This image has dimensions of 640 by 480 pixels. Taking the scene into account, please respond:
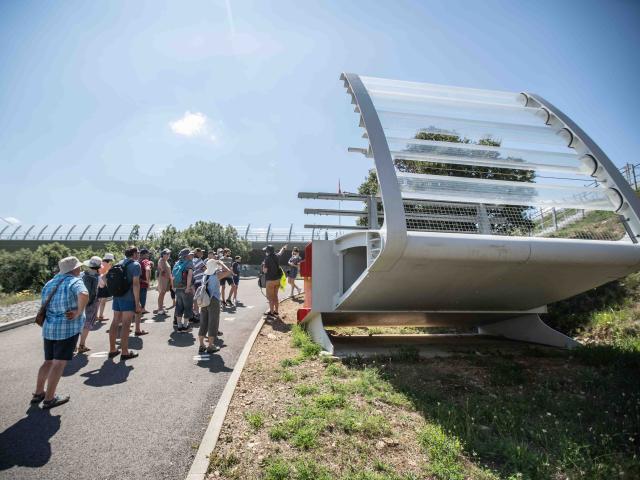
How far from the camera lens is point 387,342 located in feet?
26.2

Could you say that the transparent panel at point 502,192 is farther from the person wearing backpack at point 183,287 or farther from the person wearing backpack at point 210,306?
the person wearing backpack at point 183,287

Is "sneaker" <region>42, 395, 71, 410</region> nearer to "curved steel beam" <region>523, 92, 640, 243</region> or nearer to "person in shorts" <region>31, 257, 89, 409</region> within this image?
"person in shorts" <region>31, 257, 89, 409</region>

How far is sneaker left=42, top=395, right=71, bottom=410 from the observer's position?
4117 millimetres

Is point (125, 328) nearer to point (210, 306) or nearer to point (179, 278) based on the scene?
point (210, 306)

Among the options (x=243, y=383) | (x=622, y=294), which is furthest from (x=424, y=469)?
(x=622, y=294)

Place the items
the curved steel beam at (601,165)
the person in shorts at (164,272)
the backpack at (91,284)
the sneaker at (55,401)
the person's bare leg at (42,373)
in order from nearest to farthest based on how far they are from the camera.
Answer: the sneaker at (55,401)
the person's bare leg at (42,373)
the curved steel beam at (601,165)
the backpack at (91,284)
the person in shorts at (164,272)

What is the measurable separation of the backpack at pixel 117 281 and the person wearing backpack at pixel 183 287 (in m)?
2.16

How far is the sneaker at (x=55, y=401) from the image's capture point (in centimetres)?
412

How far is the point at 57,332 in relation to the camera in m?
4.18

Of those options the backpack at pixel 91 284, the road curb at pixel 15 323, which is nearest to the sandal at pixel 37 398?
the backpack at pixel 91 284

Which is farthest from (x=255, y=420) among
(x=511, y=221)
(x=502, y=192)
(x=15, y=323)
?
(x=15, y=323)

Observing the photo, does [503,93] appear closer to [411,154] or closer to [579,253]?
[411,154]

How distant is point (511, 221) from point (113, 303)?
7.26 m

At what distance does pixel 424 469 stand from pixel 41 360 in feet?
21.7
